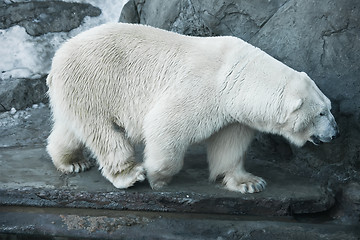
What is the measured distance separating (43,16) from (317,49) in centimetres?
342

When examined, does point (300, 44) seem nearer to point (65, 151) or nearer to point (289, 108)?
point (289, 108)

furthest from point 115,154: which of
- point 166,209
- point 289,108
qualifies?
point 289,108

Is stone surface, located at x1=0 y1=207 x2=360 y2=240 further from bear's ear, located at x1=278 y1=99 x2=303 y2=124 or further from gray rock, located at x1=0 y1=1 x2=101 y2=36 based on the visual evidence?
gray rock, located at x1=0 y1=1 x2=101 y2=36

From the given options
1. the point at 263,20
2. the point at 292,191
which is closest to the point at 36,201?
the point at 292,191

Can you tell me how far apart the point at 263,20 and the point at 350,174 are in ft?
4.39

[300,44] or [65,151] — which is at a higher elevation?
[300,44]

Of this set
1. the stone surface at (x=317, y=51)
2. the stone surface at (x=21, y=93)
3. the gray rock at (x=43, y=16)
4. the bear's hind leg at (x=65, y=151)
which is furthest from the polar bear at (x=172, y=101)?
the gray rock at (x=43, y=16)

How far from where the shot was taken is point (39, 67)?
18.6 ft

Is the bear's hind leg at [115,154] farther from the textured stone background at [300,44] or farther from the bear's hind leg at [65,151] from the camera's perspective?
the textured stone background at [300,44]

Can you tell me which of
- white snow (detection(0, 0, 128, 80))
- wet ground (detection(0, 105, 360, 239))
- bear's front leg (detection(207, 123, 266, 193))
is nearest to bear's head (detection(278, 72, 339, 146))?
bear's front leg (detection(207, 123, 266, 193))

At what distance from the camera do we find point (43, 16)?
235 inches

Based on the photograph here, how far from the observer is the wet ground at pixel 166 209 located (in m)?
3.27

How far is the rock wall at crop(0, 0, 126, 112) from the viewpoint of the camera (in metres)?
5.51

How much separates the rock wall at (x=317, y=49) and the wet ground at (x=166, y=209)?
23cm
